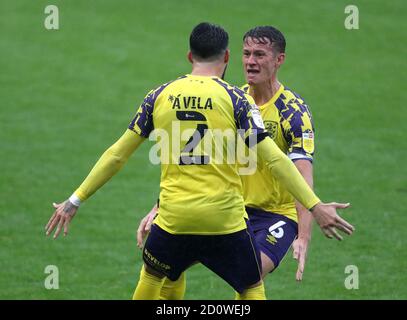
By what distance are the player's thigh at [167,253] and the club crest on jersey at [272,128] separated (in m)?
1.51

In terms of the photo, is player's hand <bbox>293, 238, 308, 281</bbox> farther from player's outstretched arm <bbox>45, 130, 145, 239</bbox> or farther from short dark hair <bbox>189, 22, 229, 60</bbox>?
short dark hair <bbox>189, 22, 229, 60</bbox>

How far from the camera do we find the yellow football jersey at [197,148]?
6.81 metres

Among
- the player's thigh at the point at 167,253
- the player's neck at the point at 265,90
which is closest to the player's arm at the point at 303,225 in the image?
the player's neck at the point at 265,90

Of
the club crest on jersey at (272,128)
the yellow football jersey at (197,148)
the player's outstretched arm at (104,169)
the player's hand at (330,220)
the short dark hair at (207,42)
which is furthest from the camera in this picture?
the club crest on jersey at (272,128)

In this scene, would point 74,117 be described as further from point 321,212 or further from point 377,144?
point 321,212

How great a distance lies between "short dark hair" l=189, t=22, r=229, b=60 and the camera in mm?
6930

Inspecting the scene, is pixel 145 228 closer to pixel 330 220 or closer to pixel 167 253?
pixel 167 253

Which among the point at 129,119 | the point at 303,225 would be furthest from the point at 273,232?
the point at 129,119

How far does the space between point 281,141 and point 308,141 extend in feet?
0.96

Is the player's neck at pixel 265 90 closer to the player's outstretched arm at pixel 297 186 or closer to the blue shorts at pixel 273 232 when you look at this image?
the blue shorts at pixel 273 232

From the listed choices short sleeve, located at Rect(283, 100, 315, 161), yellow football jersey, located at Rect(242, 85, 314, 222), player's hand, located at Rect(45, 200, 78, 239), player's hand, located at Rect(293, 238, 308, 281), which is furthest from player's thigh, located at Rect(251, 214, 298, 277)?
player's hand, located at Rect(45, 200, 78, 239)

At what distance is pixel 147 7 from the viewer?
27.1 m

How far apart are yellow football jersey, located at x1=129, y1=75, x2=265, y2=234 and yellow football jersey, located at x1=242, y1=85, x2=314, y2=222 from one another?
1081mm
